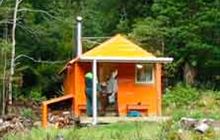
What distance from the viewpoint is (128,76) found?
2361 centimetres

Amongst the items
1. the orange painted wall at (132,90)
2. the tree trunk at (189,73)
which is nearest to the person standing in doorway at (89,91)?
the orange painted wall at (132,90)

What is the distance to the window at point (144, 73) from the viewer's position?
932 inches

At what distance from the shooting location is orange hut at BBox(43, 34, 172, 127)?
914 inches

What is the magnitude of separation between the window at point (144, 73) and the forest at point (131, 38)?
5891 millimetres

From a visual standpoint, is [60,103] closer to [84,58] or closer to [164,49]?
[84,58]

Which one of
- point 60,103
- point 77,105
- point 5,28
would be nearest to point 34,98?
point 5,28

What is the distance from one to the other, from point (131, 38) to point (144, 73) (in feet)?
21.5

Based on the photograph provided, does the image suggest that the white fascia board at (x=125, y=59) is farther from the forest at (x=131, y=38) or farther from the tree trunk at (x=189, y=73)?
the tree trunk at (x=189, y=73)

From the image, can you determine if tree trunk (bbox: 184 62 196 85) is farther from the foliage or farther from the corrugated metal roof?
the corrugated metal roof

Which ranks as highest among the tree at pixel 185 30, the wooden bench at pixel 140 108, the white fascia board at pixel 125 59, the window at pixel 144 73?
the tree at pixel 185 30

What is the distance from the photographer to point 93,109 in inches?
855

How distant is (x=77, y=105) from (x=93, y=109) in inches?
59.9

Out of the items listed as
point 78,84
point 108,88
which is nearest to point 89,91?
point 108,88

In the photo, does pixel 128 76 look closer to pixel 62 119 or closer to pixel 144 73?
pixel 144 73
